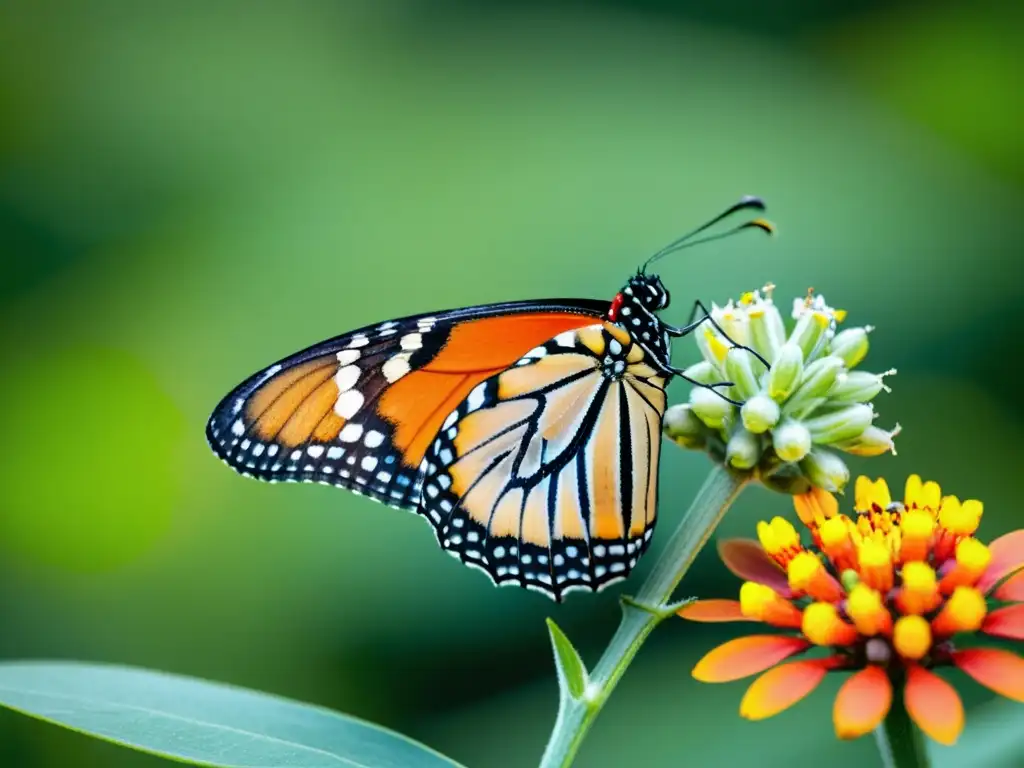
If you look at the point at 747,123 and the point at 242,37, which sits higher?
the point at 747,123

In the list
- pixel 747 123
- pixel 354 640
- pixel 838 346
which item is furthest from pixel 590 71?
pixel 838 346

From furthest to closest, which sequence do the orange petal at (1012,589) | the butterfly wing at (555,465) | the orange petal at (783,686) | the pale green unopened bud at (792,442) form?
the butterfly wing at (555,465) < the pale green unopened bud at (792,442) < the orange petal at (1012,589) < the orange petal at (783,686)

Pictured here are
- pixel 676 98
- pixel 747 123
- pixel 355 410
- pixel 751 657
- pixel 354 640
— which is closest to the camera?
pixel 751 657

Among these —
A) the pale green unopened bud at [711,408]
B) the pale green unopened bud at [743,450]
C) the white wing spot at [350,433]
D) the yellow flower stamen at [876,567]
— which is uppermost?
the pale green unopened bud at [711,408]

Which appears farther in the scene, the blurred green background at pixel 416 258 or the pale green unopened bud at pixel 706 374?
the blurred green background at pixel 416 258

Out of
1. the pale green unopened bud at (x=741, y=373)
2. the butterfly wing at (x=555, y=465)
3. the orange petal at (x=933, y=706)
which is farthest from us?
the butterfly wing at (x=555, y=465)

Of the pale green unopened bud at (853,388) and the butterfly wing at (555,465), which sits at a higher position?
the pale green unopened bud at (853,388)

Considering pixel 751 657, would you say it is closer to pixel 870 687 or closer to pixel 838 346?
pixel 870 687

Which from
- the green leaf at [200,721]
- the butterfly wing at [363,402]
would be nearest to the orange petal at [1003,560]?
the green leaf at [200,721]

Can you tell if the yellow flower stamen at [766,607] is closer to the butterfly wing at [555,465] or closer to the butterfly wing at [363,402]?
the butterfly wing at [555,465]
